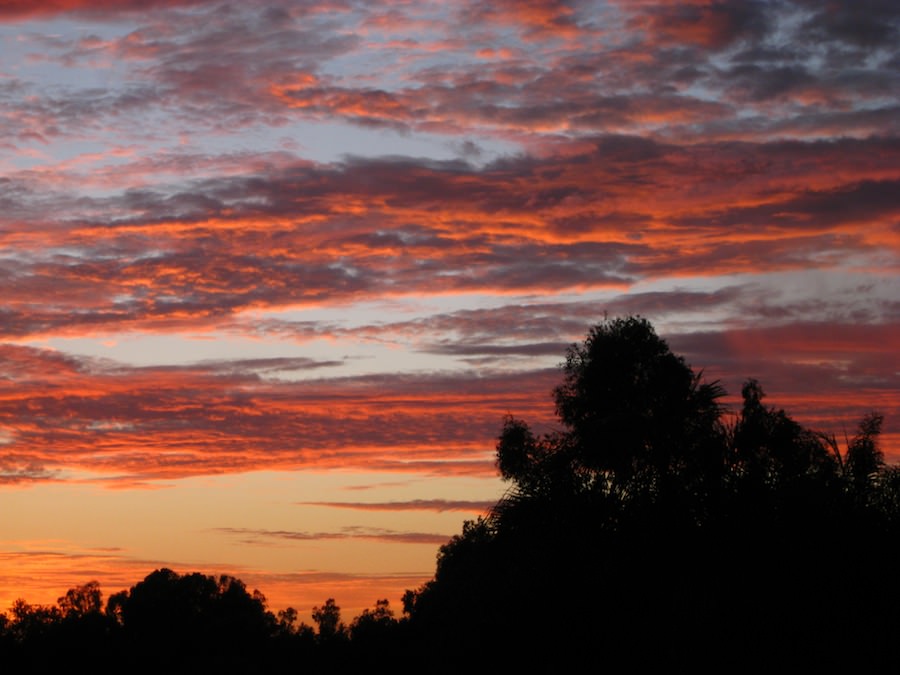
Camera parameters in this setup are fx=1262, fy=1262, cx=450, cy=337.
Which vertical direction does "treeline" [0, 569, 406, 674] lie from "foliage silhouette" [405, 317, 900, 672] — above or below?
below

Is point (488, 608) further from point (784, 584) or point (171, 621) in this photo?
point (171, 621)

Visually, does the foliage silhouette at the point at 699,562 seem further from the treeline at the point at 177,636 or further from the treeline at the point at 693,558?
the treeline at the point at 177,636

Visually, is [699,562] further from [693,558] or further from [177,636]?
[177,636]

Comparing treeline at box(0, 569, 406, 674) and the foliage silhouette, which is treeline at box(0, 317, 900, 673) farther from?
treeline at box(0, 569, 406, 674)

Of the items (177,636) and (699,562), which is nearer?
(699,562)

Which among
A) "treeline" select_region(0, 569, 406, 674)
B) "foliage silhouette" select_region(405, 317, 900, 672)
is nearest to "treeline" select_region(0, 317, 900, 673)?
"foliage silhouette" select_region(405, 317, 900, 672)

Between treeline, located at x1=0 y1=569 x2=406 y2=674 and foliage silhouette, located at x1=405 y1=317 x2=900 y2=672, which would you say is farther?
treeline, located at x1=0 y1=569 x2=406 y2=674

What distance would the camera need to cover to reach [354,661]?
91688 millimetres

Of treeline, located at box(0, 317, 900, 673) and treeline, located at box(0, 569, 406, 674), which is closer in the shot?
treeline, located at box(0, 317, 900, 673)

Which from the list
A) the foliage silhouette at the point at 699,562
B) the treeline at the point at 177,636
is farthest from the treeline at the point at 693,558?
the treeline at the point at 177,636

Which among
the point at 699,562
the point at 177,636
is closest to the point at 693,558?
the point at 699,562

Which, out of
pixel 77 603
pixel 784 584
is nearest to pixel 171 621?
pixel 77 603

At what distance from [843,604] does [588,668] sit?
722cm

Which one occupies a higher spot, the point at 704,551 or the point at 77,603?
the point at 704,551
